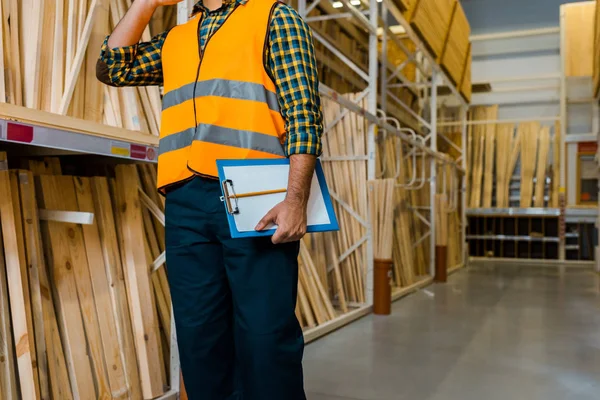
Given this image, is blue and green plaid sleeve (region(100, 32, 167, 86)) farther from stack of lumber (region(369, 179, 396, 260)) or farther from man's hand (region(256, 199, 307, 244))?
stack of lumber (region(369, 179, 396, 260))

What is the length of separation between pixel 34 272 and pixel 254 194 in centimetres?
118

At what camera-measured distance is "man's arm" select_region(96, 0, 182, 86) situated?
1764mm

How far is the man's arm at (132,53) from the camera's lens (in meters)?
1.76

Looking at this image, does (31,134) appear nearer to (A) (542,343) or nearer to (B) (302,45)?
(B) (302,45)

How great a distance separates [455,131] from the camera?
13.0 meters

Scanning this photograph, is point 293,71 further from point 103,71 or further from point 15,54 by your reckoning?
point 15,54

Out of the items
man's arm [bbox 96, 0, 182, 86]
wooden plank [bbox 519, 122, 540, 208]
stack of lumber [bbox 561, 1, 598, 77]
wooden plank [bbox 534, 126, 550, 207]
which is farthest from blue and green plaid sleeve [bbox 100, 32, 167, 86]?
wooden plank [bbox 534, 126, 550, 207]

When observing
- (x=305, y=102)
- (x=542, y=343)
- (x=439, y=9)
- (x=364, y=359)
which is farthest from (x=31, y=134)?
(x=439, y=9)

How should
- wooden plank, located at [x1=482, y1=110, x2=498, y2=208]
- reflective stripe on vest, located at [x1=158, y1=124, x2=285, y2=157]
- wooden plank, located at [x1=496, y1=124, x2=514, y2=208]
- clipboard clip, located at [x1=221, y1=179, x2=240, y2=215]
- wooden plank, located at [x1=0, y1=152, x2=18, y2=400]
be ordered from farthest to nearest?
wooden plank, located at [x1=482, y1=110, x2=498, y2=208] < wooden plank, located at [x1=496, y1=124, x2=514, y2=208] < wooden plank, located at [x1=0, y1=152, x2=18, y2=400] < reflective stripe on vest, located at [x1=158, y1=124, x2=285, y2=157] < clipboard clip, located at [x1=221, y1=179, x2=240, y2=215]

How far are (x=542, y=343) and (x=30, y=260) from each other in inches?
153

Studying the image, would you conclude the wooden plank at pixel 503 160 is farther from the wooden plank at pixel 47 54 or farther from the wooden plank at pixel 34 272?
the wooden plank at pixel 34 272

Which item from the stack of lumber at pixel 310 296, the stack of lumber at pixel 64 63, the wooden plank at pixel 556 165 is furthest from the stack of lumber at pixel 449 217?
the stack of lumber at pixel 64 63

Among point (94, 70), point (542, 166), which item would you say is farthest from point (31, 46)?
point (542, 166)

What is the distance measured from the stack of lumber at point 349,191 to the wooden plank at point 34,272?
3427mm
